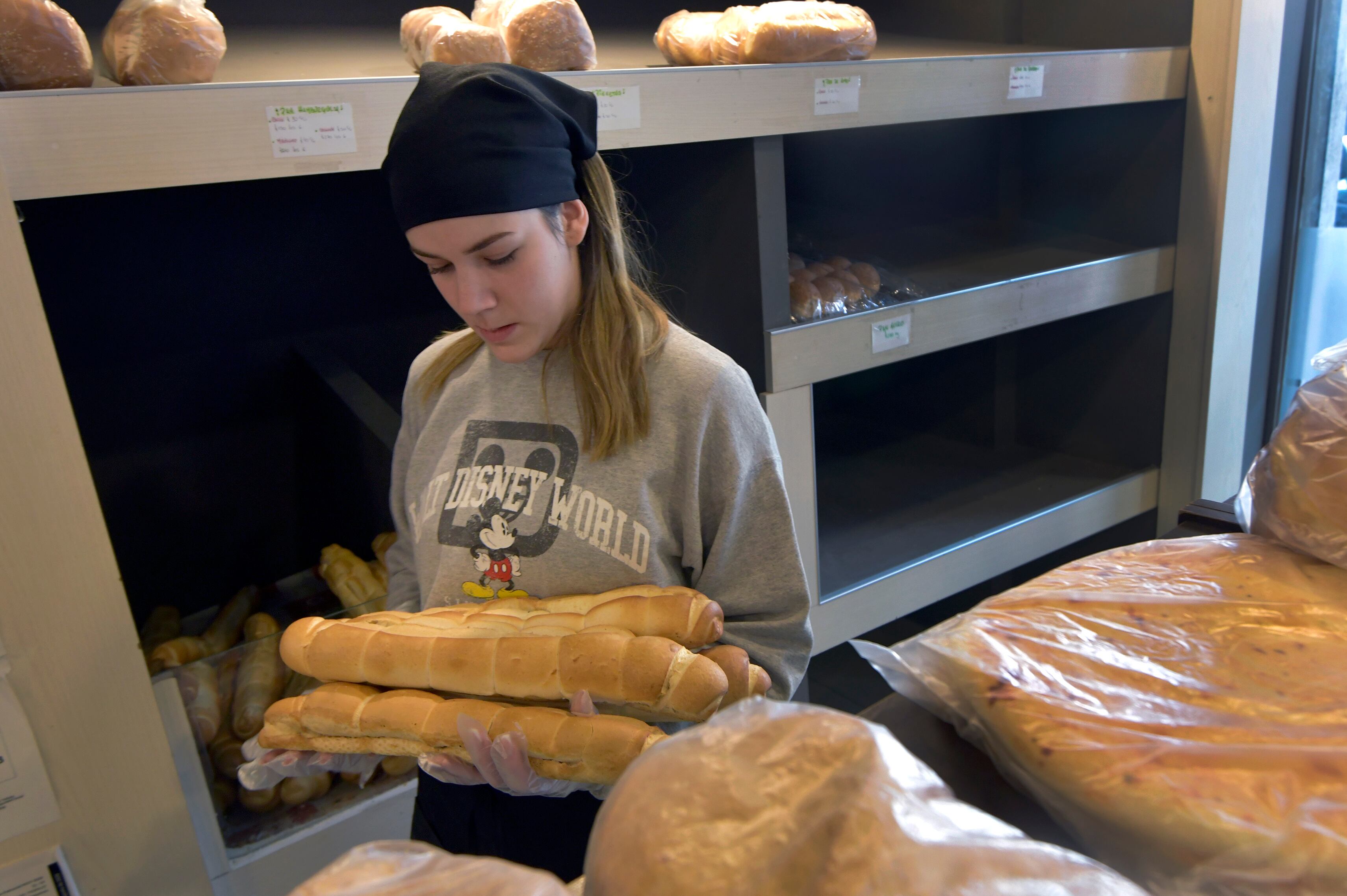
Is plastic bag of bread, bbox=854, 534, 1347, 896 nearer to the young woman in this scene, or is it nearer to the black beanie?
the young woman

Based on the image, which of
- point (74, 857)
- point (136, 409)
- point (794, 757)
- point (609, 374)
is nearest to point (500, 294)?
point (609, 374)

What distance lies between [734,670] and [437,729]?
29cm

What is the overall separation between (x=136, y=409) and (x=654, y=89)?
1161 mm

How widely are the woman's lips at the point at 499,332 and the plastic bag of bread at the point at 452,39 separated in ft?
1.70

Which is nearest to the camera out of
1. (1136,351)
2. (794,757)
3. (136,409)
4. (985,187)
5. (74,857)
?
(794,757)

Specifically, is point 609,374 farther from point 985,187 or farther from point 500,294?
point 985,187

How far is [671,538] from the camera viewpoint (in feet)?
3.34

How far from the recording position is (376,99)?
3.85 ft

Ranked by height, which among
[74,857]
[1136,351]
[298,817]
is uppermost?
[1136,351]

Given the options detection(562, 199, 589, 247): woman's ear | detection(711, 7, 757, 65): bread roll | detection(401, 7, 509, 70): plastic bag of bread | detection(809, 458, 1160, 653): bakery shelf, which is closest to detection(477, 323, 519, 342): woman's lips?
detection(562, 199, 589, 247): woman's ear

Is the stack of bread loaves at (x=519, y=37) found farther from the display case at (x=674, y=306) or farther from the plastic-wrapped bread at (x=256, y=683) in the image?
the plastic-wrapped bread at (x=256, y=683)

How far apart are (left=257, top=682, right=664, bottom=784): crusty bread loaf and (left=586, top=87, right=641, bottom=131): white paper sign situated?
88 centimetres

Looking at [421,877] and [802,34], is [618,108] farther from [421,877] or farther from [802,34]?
[421,877]

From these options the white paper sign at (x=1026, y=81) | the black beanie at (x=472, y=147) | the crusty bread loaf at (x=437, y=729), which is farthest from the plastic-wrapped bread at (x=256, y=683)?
the white paper sign at (x=1026, y=81)
